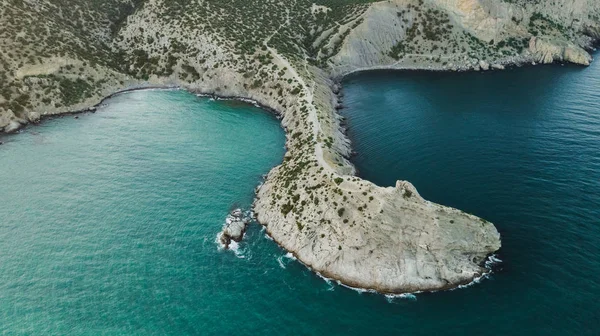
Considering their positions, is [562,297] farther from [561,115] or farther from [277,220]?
[561,115]

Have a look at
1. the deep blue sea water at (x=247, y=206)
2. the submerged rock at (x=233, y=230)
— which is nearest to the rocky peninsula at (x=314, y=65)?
the submerged rock at (x=233, y=230)

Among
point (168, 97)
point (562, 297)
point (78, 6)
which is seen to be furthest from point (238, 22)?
point (562, 297)

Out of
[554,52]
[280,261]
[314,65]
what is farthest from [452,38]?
[280,261]

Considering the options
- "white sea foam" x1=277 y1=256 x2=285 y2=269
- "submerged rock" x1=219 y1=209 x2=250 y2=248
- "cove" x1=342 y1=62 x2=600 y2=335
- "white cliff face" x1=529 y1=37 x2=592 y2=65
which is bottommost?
"white sea foam" x1=277 y1=256 x2=285 y2=269

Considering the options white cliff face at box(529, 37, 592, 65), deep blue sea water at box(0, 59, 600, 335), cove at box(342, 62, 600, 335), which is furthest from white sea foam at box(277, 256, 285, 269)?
white cliff face at box(529, 37, 592, 65)

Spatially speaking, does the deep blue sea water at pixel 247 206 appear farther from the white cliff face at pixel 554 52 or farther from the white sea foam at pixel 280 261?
the white cliff face at pixel 554 52

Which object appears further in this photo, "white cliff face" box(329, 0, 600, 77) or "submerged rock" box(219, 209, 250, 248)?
"white cliff face" box(329, 0, 600, 77)

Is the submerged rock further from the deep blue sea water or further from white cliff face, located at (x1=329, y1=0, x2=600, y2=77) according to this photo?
white cliff face, located at (x1=329, y1=0, x2=600, y2=77)

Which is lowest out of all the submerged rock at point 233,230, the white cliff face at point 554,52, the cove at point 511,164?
the submerged rock at point 233,230
